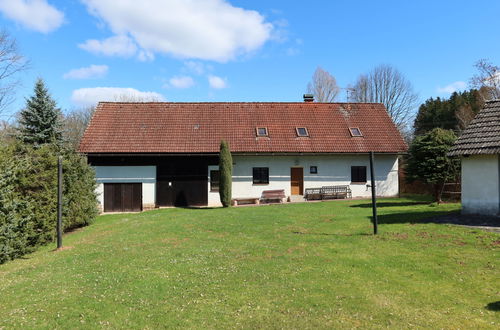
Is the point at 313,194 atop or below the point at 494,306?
atop

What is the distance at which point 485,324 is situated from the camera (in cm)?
482

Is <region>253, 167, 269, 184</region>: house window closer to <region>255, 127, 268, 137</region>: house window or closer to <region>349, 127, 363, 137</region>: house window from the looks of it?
<region>255, 127, 268, 137</region>: house window

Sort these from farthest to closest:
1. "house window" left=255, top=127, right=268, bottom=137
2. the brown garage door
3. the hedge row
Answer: "house window" left=255, top=127, right=268, bottom=137, the brown garage door, the hedge row

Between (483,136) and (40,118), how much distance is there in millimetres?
25783

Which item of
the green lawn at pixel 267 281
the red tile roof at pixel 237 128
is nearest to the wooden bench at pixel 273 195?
the red tile roof at pixel 237 128

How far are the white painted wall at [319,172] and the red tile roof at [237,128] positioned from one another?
0.72m

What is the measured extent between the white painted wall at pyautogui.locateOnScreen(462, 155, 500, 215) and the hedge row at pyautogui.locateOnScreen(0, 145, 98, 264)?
14.6 meters

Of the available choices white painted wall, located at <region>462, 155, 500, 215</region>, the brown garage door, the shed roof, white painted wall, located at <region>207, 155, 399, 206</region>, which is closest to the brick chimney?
white painted wall, located at <region>207, 155, 399, 206</region>

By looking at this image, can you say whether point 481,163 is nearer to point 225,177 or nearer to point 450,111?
point 225,177

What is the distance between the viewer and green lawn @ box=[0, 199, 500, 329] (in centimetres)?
510

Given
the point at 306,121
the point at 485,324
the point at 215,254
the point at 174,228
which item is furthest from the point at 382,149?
the point at 485,324

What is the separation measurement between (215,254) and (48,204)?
661 centimetres

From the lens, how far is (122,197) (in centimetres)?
2209

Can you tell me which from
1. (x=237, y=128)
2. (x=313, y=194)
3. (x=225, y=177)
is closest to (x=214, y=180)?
(x=225, y=177)
